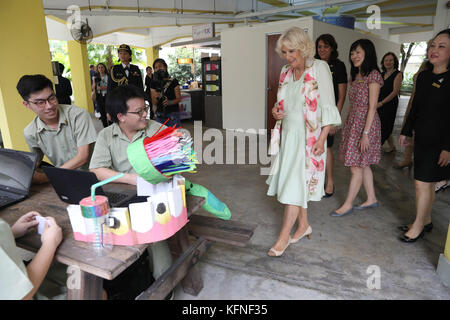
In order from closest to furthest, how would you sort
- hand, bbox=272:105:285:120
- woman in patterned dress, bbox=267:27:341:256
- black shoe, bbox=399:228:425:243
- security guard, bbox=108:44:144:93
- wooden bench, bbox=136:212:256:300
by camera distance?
wooden bench, bbox=136:212:256:300
woman in patterned dress, bbox=267:27:341:256
hand, bbox=272:105:285:120
black shoe, bbox=399:228:425:243
security guard, bbox=108:44:144:93

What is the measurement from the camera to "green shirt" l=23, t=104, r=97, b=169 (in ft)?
6.89

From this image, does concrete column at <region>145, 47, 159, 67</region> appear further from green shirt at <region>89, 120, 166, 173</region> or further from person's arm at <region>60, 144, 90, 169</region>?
green shirt at <region>89, 120, 166, 173</region>

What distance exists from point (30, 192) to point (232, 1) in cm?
857

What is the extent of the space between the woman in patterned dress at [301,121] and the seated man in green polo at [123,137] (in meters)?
0.89

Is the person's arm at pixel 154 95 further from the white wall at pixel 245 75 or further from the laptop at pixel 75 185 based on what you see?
the laptop at pixel 75 185

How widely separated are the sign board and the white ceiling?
28 cm

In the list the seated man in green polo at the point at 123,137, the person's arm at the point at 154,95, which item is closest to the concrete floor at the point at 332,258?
the seated man in green polo at the point at 123,137

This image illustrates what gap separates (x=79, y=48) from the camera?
1018 cm

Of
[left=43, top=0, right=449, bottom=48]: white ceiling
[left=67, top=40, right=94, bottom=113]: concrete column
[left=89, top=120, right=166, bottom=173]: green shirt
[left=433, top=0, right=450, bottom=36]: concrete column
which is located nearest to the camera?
[left=89, top=120, right=166, bottom=173]: green shirt

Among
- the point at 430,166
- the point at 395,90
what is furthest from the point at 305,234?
the point at 395,90

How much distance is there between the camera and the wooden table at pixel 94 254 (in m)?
1.06

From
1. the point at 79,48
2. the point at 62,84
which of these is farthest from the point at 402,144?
the point at 79,48

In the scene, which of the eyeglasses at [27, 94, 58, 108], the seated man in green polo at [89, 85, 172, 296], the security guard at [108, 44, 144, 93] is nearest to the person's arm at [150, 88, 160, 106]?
the security guard at [108, 44, 144, 93]
